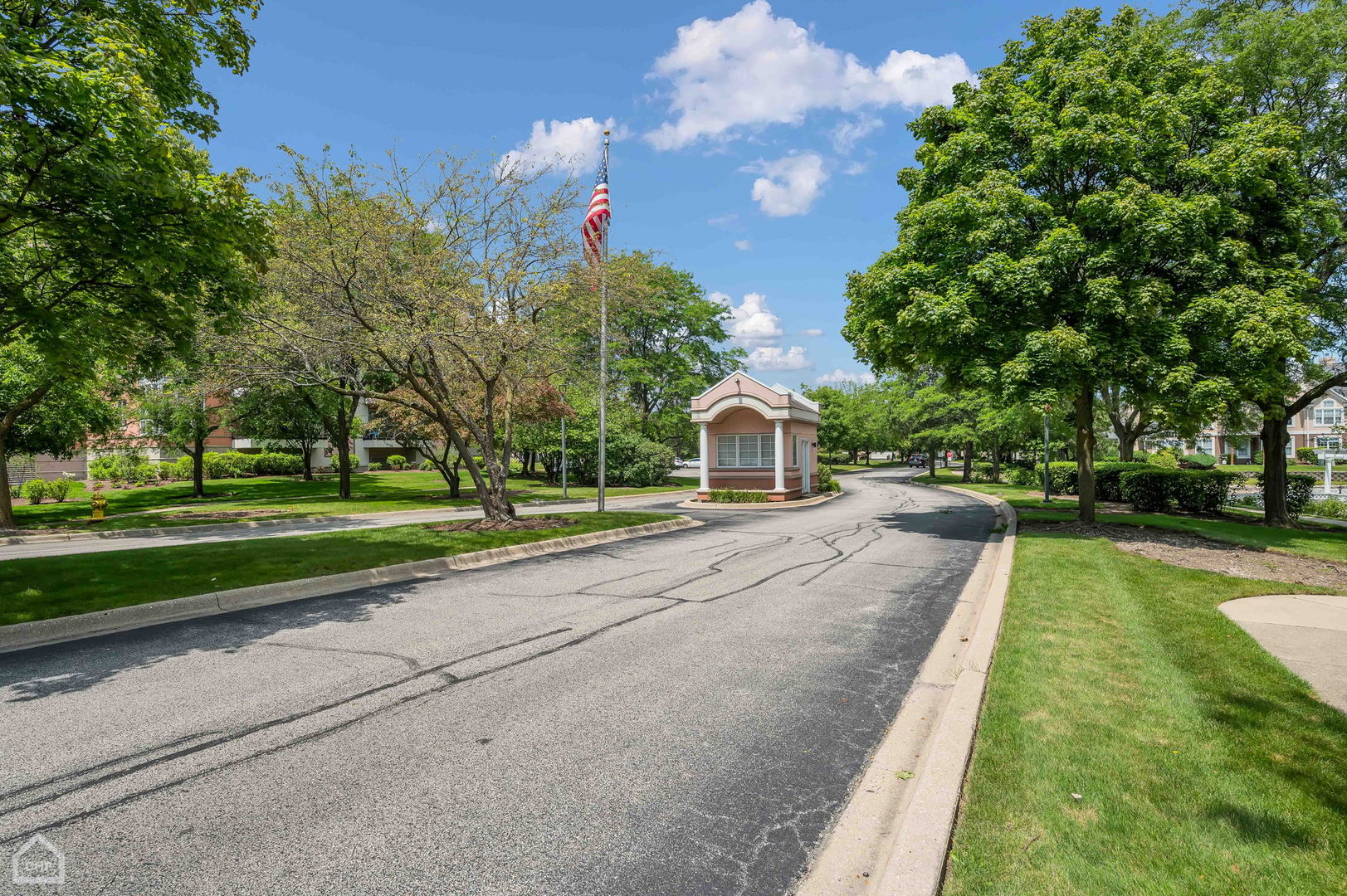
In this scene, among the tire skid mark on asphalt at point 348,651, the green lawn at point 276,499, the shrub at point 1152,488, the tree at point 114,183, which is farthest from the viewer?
the green lawn at point 276,499

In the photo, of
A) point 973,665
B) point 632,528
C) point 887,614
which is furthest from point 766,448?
point 973,665

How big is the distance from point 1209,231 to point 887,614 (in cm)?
1233

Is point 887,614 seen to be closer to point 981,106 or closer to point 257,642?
point 257,642

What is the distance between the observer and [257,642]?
22.1 ft

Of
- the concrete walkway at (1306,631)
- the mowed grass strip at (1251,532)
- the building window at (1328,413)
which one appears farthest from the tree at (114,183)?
the building window at (1328,413)

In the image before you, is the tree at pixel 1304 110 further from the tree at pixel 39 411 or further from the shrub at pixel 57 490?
the shrub at pixel 57 490

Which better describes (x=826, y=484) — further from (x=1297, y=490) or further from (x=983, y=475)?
(x=983, y=475)

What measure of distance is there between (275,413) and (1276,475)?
3427cm

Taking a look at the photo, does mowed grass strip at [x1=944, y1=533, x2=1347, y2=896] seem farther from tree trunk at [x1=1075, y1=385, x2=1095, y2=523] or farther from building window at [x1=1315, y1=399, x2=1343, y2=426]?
building window at [x1=1315, y1=399, x2=1343, y2=426]

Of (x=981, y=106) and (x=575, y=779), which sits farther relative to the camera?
(x=981, y=106)

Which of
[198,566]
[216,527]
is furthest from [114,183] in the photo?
[216,527]

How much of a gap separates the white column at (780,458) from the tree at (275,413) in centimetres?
1853

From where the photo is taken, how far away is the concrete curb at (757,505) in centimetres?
2477

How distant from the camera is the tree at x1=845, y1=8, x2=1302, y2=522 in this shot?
13.3 metres
